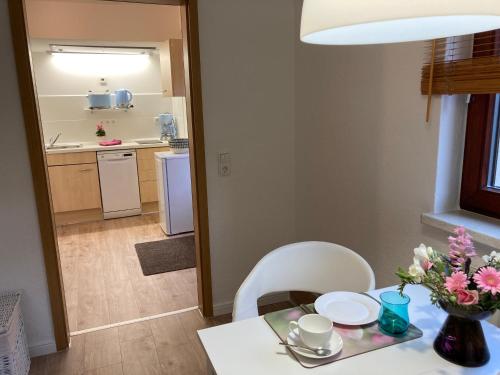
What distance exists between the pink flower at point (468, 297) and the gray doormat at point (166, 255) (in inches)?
110

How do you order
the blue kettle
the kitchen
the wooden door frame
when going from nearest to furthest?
1. the wooden door frame
2. the kitchen
3. the blue kettle

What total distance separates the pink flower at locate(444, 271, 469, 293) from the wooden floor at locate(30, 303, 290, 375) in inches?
61.8

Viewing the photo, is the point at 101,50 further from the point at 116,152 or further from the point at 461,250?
the point at 461,250

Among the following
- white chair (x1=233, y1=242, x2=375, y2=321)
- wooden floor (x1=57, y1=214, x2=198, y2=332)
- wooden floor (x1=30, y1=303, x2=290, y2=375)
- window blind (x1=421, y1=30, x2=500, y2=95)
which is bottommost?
wooden floor (x1=30, y1=303, x2=290, y2=375)

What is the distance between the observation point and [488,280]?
0.91 meters

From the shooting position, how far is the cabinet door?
4.66m

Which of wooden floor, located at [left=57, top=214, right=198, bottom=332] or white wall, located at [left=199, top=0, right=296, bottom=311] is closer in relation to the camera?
white wall, located at [left=199, top=0, right=296, bottom=311]

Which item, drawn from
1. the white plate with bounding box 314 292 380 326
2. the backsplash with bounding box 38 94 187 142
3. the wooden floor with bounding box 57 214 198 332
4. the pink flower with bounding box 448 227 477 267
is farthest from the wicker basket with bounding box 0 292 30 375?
the backsplash with bounding box 38 94 187 142

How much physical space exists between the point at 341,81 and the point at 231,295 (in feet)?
5.11

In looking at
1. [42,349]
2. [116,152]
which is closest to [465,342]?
[42,349]

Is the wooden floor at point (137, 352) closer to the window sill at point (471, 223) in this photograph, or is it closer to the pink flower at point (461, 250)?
the window sill at point (471, 223)

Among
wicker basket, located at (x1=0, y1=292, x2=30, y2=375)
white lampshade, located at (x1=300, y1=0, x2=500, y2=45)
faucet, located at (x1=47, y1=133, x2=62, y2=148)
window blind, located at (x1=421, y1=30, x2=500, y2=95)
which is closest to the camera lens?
white lampshade, located at (x1=300, y1=0, x2=500, y2=45)

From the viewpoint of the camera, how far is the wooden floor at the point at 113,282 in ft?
9.10

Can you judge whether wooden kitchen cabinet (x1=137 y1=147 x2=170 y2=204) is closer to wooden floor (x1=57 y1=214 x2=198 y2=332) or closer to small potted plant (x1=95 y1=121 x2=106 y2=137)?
wooden floor (x1=57 y1=214 x2=198 y2=332)
